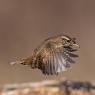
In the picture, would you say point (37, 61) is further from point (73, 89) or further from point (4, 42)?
point (73, 89)

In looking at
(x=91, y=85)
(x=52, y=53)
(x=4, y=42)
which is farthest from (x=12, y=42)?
(x=91, y=85)

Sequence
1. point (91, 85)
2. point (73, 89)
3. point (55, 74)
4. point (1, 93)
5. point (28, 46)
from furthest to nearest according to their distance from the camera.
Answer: point (1, 93) < point (91, 85) < point (73, 89) < point (28, 46) < point (55, 74)

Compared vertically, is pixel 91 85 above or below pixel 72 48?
above
